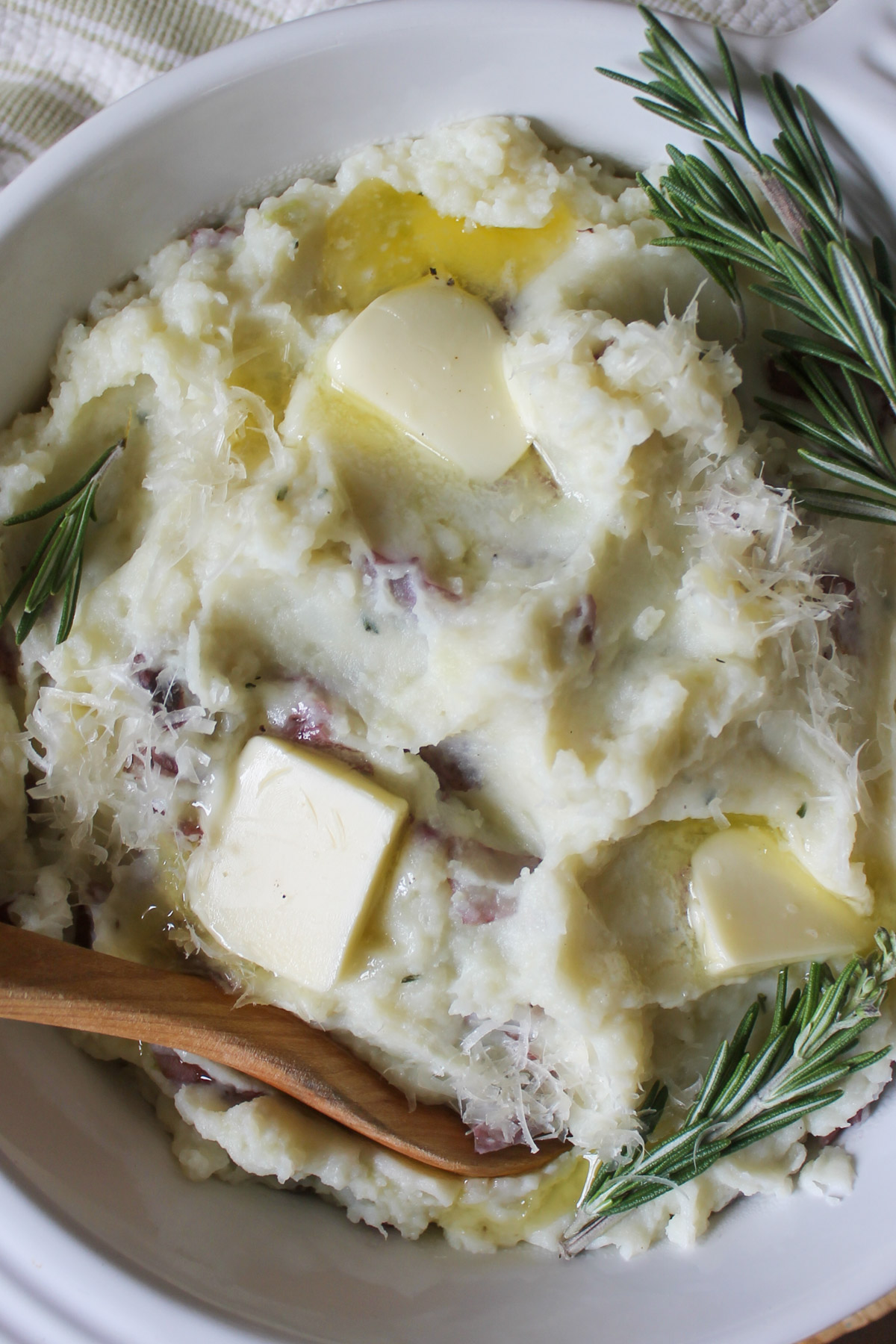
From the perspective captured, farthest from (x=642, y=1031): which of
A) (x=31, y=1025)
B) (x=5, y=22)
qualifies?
(x=5, y=22)

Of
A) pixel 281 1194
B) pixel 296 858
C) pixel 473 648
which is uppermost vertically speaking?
pixel 473 648

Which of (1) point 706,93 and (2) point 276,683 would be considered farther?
(2) point 276,683

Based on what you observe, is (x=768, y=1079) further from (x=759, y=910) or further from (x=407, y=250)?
(x=407, y=250)

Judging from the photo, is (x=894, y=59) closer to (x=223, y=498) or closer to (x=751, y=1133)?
(x=223, y=498)

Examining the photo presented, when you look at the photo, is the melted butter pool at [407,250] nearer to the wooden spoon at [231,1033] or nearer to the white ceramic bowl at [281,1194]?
the white ceramic bowl at [281,1194]

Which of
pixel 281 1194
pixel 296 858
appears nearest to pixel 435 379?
pixel 296 858

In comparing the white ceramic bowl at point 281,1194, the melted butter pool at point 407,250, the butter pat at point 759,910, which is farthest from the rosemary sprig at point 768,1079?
the melted butter pool at point 407,250

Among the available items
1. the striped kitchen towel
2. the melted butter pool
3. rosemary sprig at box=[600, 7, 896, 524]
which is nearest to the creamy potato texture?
the melted butter pool
